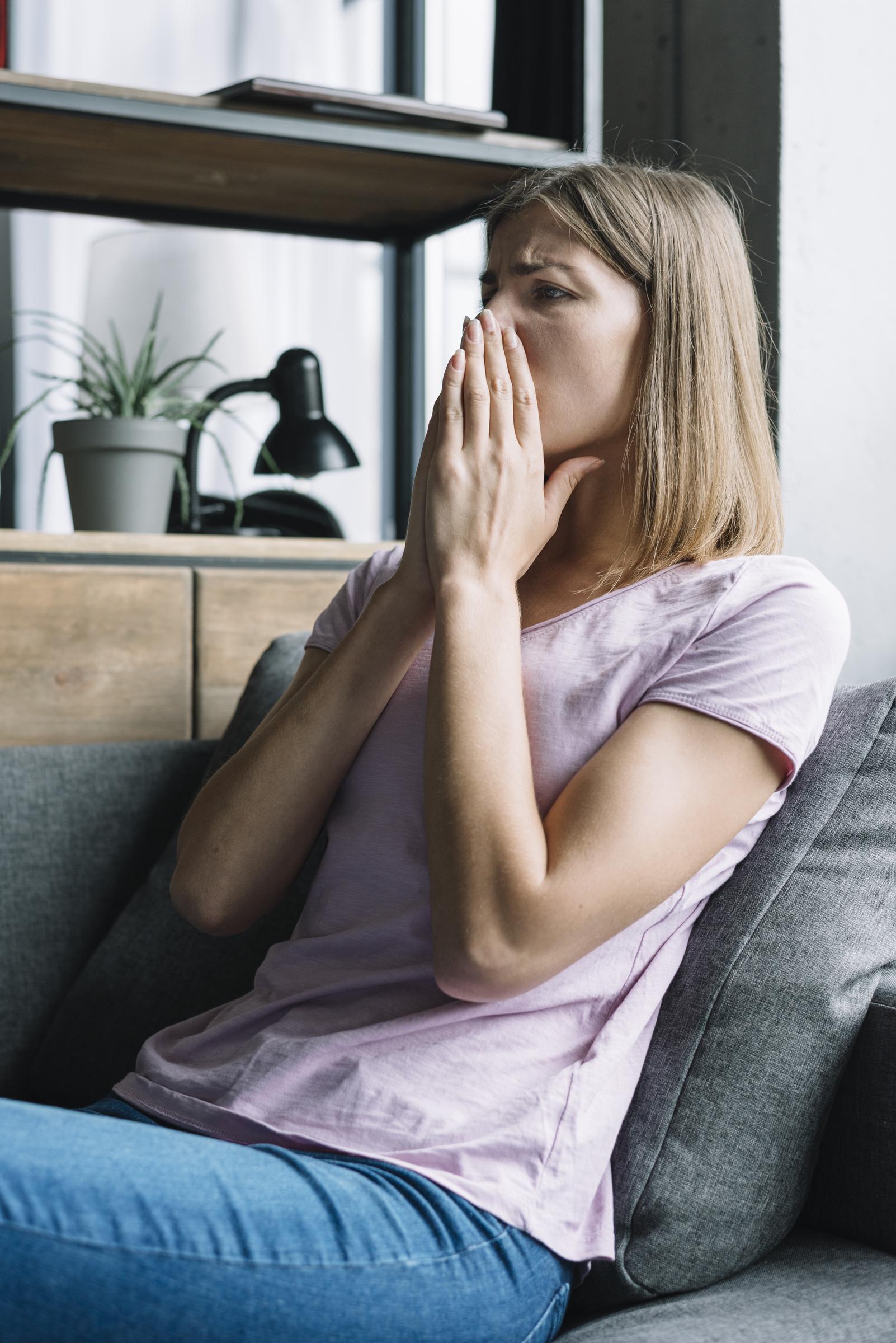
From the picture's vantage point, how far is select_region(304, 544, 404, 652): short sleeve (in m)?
1.18

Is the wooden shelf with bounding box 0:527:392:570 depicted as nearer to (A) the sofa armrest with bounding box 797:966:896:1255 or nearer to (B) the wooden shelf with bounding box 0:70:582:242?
(B) the wooden shelf with bounding box 0:70:582:242

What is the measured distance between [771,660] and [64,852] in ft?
2.79

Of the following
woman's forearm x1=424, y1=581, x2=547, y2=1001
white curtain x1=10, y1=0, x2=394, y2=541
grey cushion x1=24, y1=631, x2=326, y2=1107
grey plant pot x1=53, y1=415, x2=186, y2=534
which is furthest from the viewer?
white curtain x1=10, y1=0, x2=394, y2=541

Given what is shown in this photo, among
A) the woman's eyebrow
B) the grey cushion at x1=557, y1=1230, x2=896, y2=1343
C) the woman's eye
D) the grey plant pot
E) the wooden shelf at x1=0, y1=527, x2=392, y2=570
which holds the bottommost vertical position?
the grey cushion at x1=557, y1=1230, x2=896, y2=1343

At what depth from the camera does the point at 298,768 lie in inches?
40.3

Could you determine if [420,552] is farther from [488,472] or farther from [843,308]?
[843,308]

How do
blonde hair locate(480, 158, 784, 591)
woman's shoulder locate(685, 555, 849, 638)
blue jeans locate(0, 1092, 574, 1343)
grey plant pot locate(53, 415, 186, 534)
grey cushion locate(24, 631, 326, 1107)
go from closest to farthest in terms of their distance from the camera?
blue jeans locate(0, 1092, 574, 1343), woman's shoulder locate(685, 555, 849, 638), blonde hair locate(480, 158, 784, 591), grey cushion locate(24, 631, 326, 1107), grey plant pot locate(53, 415, 186, 534)

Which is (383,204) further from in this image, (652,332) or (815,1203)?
(815,1203)

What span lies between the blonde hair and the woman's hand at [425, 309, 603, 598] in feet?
0.29

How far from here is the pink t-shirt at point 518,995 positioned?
34.0 inches

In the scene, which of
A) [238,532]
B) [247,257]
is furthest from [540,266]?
[247,257]

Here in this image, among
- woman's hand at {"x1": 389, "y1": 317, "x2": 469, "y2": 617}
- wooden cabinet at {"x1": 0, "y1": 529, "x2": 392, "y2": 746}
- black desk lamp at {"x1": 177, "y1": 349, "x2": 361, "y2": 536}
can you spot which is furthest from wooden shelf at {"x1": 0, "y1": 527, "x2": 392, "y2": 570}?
woman's hand at {"x1": 389, "y1": 317, "x2": 469, "y2": 617}

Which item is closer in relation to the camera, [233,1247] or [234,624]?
[233,1247]

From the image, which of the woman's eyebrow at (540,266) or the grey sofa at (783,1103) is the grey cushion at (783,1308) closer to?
the grey sofa at (783,1103)
